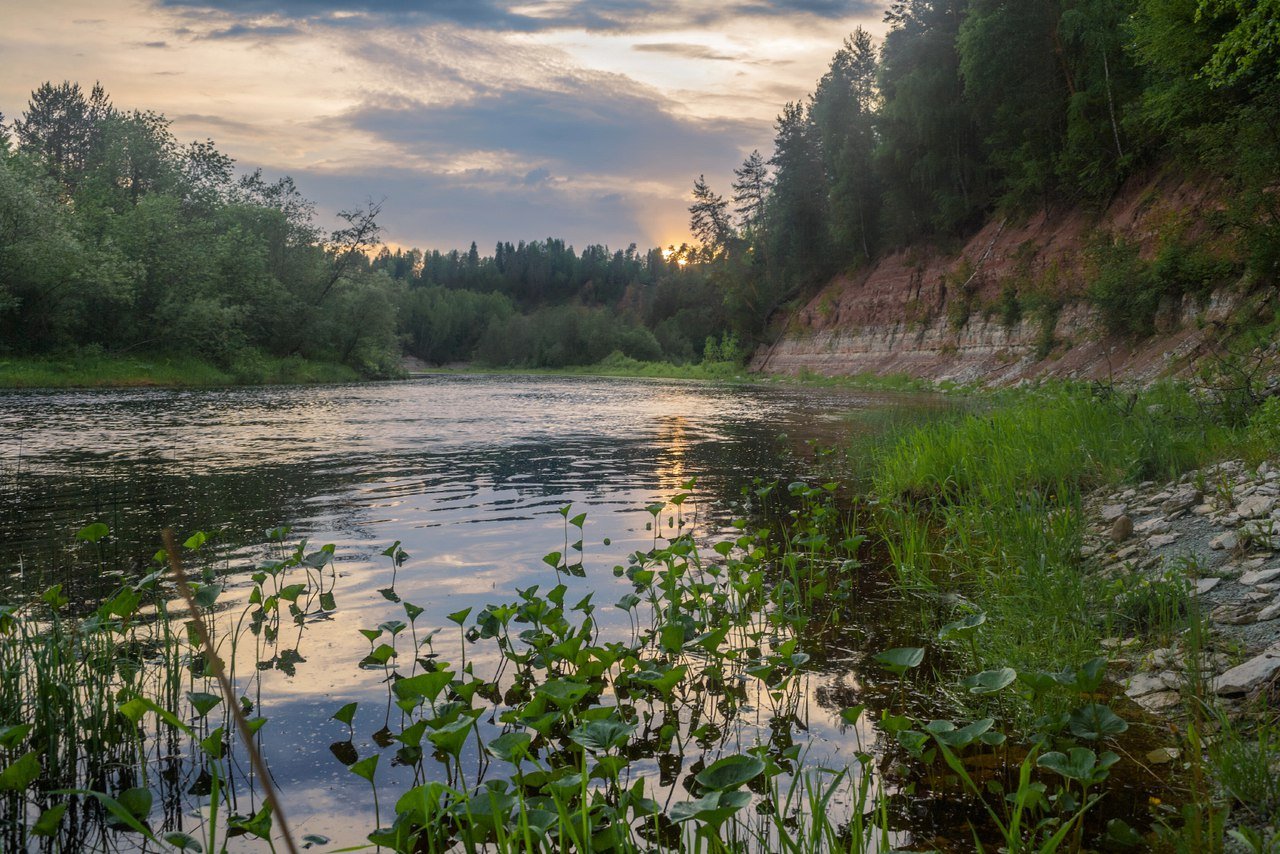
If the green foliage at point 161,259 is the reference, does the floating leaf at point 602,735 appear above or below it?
below

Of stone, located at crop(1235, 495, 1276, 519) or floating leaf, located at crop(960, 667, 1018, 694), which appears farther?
stone, located at crop(1235, 495, 1276, 519)

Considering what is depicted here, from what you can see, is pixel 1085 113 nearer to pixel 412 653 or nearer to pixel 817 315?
pixel 817 315

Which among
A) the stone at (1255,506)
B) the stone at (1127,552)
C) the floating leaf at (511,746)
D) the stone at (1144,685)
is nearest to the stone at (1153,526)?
the stone at (1127,552)

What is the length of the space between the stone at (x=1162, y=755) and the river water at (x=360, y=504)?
1397mm

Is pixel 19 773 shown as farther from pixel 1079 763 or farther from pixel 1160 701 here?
pixel 1160 701

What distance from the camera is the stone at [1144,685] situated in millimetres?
4766

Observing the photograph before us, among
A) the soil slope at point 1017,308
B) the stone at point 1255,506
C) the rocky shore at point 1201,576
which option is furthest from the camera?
the soil slope at point 1017,308

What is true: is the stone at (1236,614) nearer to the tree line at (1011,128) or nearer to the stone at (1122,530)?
the stone at (1122,530)

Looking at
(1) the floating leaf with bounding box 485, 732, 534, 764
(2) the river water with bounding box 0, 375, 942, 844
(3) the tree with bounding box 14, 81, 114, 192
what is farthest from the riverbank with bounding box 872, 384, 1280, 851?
(3) the tree with bounding box 14, 81, 114, 192

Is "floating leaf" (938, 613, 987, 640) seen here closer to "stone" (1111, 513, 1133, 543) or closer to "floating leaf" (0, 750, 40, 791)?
"stone" (1111, 513, 1133, 543)

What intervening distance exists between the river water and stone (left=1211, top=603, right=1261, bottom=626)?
2203 millimetres

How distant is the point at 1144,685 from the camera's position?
4.85m

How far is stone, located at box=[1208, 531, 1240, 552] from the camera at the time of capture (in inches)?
238

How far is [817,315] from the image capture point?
61812mm
